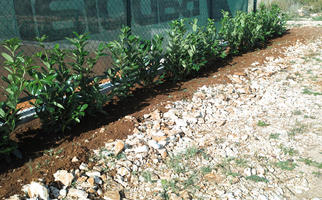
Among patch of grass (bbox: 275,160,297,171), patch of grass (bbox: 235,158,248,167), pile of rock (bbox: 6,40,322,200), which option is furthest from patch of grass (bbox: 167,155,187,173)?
patch of grass (bbox: 275,160,297,171)

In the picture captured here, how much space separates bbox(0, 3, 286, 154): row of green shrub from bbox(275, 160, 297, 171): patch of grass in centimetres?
198

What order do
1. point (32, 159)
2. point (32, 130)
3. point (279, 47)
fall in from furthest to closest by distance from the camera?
point (279, 47)
point (32, 130)
point (32, 159)

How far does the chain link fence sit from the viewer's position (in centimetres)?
380

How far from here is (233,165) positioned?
291 centimetres

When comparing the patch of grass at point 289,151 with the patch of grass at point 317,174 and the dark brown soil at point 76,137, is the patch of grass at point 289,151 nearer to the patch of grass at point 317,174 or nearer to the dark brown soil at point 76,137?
the patch of grass at point 317,174

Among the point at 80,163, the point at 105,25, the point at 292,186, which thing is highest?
the point at 105,25

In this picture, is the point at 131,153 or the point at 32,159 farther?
the point at 131,153

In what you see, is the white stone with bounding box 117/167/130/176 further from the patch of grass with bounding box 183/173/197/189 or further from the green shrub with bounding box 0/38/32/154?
the green shrub with bounding box 0/38/32/154

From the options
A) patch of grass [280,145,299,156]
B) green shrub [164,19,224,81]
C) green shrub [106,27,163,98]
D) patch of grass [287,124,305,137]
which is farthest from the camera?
green shrub [164,19,224,81]

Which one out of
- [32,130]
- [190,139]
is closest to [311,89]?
[190,139]

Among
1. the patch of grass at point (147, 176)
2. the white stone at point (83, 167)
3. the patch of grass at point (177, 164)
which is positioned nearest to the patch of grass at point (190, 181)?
the patch of grass at point (177, 164)

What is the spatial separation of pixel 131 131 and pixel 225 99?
165 cm

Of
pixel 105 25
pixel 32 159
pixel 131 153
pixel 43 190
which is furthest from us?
pixel 105 25

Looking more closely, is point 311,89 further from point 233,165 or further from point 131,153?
point 131,153
